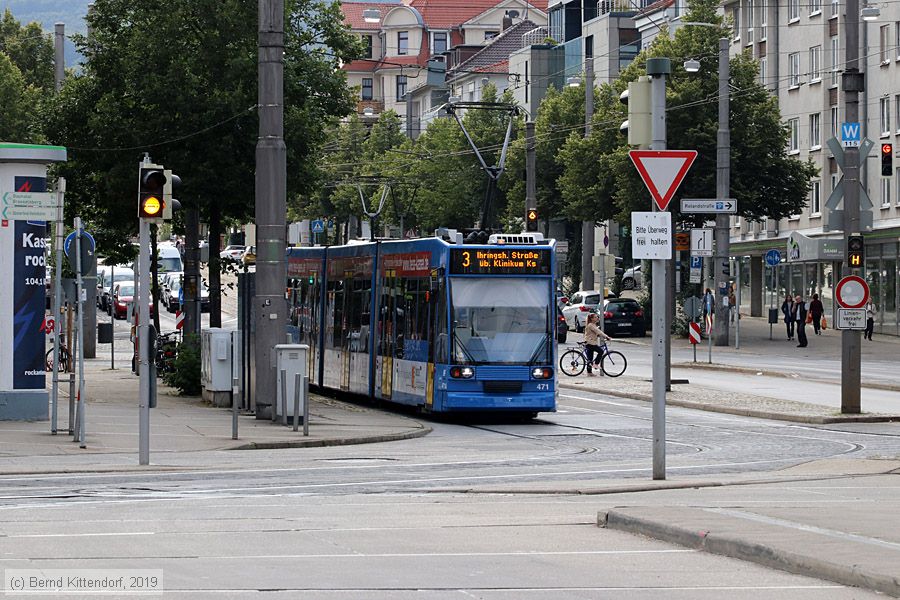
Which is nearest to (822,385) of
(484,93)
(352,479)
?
(352,479)

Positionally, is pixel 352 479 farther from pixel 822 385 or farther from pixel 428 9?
pixel 428 9

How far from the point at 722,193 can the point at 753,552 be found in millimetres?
42963

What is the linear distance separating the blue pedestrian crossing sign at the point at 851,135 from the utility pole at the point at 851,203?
86mm

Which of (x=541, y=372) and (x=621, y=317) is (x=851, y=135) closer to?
(x=541, y=372)

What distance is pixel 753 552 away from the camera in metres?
10.6

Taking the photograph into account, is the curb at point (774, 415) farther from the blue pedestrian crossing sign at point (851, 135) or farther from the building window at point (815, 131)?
the building window at point (815, 131)

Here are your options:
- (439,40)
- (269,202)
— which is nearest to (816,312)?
(269,202)

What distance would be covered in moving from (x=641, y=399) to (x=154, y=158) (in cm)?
1110

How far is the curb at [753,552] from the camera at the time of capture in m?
9.38

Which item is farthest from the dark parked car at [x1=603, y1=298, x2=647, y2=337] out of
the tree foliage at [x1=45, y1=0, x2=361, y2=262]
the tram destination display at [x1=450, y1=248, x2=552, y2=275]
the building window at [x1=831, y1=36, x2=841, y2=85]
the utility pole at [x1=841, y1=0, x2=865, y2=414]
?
the tram destination display at [x1=450, y1=248, x2=552, y2=275]

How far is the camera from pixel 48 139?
1380 inches

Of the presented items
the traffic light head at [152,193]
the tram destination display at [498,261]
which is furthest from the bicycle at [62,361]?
the traffic light head at [152,193]

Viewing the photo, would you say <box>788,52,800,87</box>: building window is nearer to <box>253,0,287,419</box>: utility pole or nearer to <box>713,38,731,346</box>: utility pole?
<box>713,38,731,346</box>: utility pole

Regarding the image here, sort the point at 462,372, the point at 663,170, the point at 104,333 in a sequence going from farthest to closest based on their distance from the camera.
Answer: the point at 104,333 < the point at 462,372 < the point at 663,170
